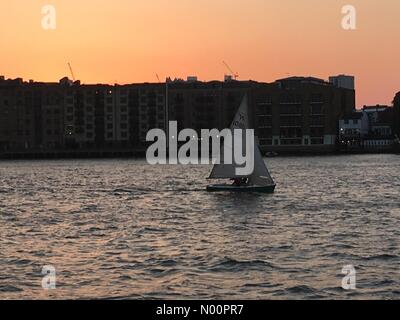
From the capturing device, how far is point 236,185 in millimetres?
57906

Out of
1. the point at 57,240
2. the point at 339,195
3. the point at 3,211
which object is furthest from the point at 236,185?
the point at 57,240

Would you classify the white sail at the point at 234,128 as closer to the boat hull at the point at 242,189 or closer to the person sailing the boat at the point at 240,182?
the person sailing the boat at the point at 240,182

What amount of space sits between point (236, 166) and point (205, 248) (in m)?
29.3

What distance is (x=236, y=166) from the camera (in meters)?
58.3

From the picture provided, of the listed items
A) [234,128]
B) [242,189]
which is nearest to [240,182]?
[242,189]

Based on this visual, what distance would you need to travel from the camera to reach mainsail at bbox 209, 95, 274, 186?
2266 inches

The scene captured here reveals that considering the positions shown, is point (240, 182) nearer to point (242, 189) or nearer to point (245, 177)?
point (245, 177)

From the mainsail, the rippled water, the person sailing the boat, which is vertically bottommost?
the rippled water

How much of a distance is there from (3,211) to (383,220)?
1026 inches

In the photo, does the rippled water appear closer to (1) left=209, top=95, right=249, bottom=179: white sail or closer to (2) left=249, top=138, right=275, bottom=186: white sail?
(2) left=249, top=138, right=275, bottom=186: white sail

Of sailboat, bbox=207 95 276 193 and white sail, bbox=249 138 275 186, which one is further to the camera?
white sail, bbox=249 138 275 186

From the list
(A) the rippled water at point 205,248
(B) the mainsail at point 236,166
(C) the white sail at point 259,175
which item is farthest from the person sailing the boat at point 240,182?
(A) the rippled water at point 205,248

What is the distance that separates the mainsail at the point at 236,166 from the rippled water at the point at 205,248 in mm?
2355

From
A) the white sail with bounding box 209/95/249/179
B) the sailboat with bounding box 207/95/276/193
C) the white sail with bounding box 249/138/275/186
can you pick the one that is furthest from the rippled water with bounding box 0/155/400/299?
the white sail with bounding box 209/95/249/179
